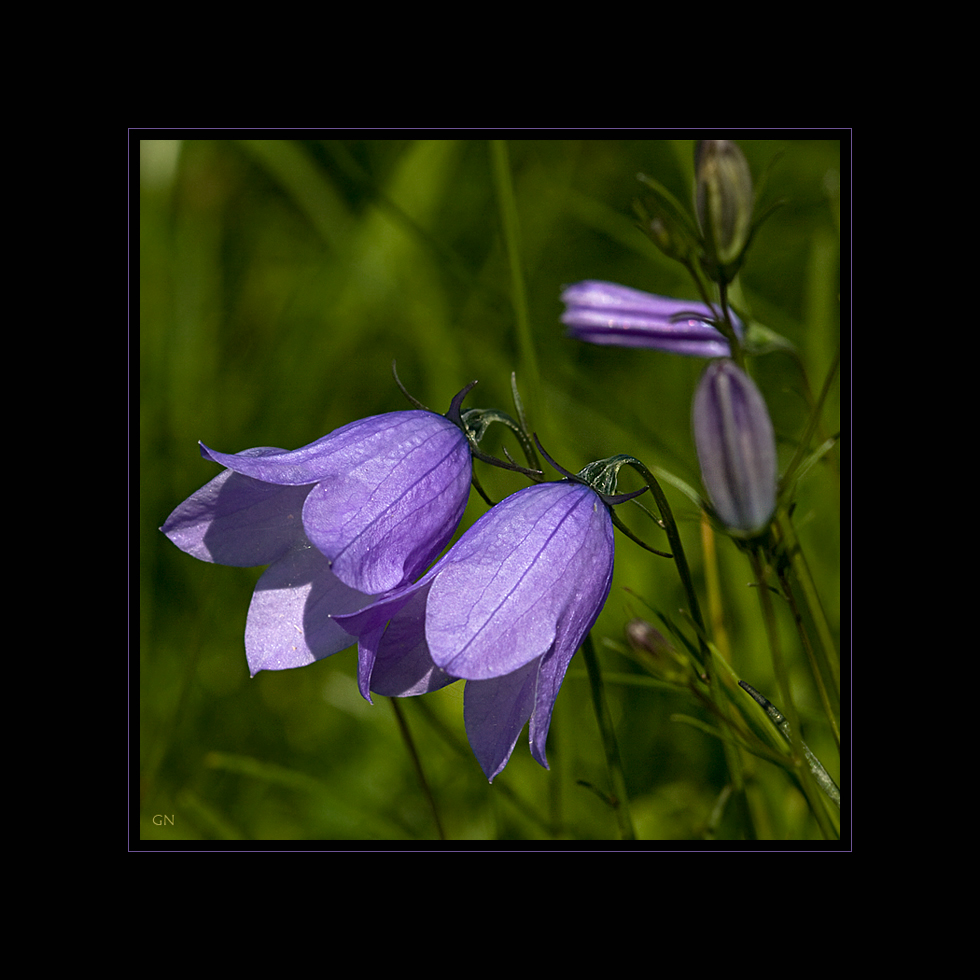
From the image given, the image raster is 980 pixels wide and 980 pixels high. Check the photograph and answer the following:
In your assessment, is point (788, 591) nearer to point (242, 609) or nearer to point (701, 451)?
point (701, 451)

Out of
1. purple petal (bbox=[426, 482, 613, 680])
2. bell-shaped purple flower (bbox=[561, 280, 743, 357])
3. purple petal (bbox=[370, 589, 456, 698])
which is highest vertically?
bell-shaped purple flower (bbox=[561, 280, 743, 357])

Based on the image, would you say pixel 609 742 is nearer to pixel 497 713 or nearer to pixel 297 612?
pixel 497 713

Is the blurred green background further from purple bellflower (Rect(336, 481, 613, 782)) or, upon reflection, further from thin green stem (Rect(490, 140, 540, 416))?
purple bellflower (Rect(336, 481, 613, 782))

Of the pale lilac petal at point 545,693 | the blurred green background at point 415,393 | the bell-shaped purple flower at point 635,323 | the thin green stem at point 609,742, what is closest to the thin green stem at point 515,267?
the blurred green background at point 415,393

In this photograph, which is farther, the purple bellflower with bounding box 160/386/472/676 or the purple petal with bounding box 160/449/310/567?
the purple petal with bounding box 160/449/310/567

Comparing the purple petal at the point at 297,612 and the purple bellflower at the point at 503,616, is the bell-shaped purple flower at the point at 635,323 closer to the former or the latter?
the purple bellflower at the point at 503,616

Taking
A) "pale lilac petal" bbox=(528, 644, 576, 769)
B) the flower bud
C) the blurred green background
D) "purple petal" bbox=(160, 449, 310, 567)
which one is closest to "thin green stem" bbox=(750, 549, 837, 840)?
"pale lilac petal" bbox=(528, 644, 576, 769)

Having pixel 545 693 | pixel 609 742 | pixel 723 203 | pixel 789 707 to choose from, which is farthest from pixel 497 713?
pixel 723 203
